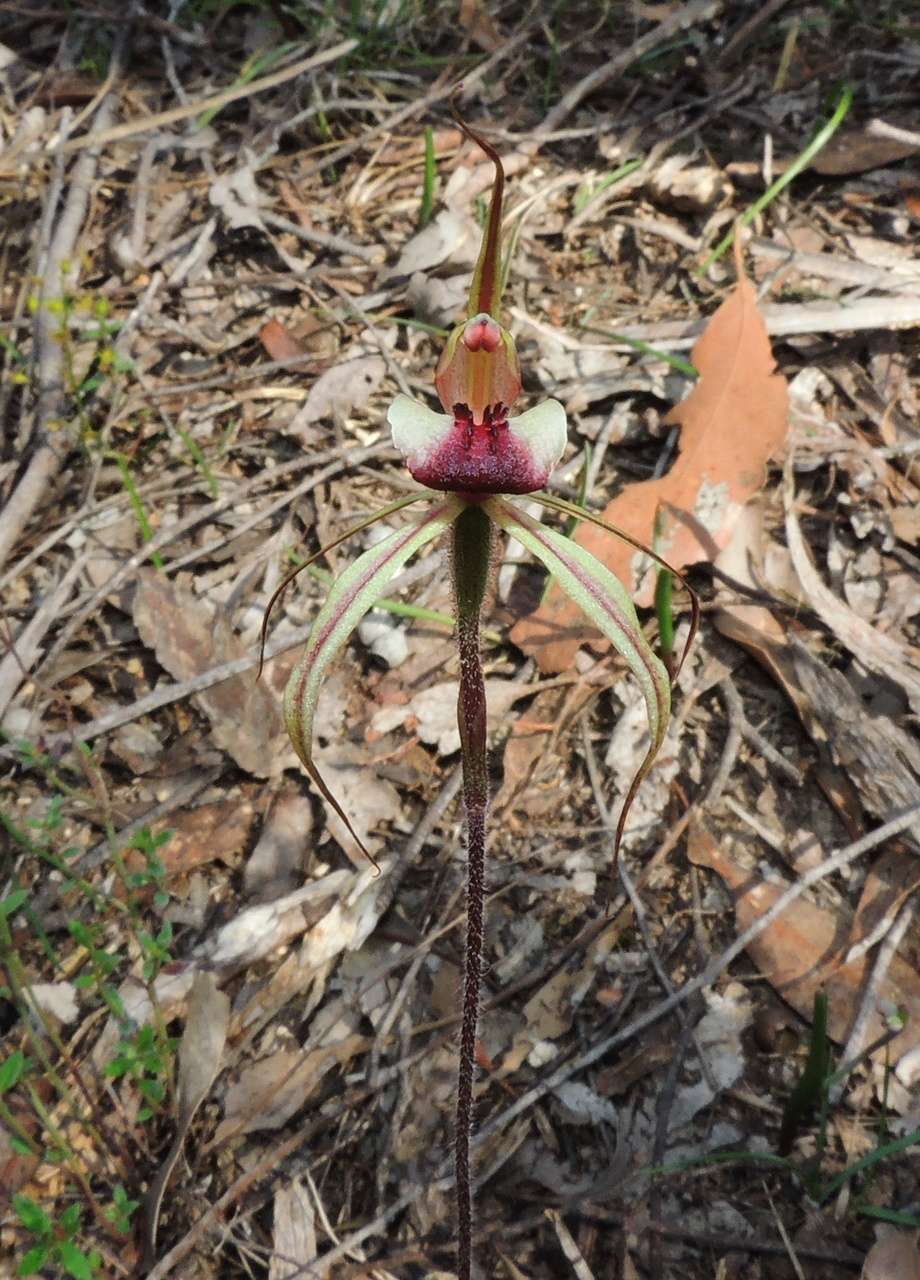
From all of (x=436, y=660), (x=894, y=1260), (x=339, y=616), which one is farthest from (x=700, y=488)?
(x=894, y=1260)

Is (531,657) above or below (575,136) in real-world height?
below

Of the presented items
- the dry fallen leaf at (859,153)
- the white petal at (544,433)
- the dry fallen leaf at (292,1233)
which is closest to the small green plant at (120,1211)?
the dry fallen leaf at (292,1233)

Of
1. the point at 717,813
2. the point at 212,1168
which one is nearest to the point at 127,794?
the point at 212,1168

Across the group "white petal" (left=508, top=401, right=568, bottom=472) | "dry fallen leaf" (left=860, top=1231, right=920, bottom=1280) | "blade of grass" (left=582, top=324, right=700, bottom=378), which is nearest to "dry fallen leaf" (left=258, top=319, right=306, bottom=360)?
"blade of grass" (left=582, top=324, right=700, bottom=378)

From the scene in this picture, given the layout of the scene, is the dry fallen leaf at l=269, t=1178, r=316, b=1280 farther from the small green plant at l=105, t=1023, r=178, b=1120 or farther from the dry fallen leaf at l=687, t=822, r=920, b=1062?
the dry fallen leaf at l=687, t=822, r=920, b=1062

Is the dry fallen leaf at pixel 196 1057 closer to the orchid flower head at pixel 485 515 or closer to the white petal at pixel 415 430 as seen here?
the orchid flower head at pixel 485 515

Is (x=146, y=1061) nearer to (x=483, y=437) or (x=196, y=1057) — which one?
(x=196, y=1057)

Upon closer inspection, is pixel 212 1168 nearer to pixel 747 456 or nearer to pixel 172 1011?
pixel 172 1011
